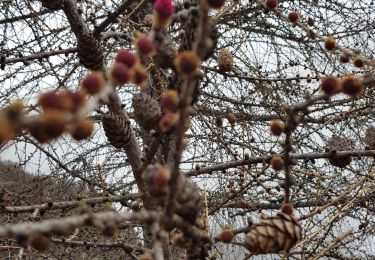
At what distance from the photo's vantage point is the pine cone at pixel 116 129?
5.61ft

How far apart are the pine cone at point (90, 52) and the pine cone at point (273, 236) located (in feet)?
4.47

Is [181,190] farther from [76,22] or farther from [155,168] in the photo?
[76,22]

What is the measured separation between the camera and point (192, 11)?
37.7 inches

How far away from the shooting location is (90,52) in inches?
81.5

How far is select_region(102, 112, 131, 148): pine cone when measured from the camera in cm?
171

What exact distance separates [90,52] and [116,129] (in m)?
0.52

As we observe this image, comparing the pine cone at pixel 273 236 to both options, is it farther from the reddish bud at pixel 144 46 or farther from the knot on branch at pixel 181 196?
the reddish bud at pixel 144 46

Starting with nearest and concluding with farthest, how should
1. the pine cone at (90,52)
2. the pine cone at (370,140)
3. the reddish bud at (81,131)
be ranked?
the reddish bud at (81,131)
the pine cone at (90,52)
the pine cone at (370,140)

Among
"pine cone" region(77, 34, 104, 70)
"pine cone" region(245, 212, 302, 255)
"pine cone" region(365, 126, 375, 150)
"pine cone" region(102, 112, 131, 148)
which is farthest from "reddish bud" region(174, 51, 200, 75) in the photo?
"pine cone" region(365, 126, 375, 150)

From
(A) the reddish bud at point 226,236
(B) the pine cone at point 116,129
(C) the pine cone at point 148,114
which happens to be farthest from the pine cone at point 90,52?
(A) the reddish bud at point 226,236

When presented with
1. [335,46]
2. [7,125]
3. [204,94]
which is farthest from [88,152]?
[7,125]

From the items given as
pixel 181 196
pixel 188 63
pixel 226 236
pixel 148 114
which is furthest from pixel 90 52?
pixel 188 63

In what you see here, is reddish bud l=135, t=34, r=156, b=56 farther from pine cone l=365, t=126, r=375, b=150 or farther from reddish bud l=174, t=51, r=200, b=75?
pine cone l=365, t=126, r=375, b=150

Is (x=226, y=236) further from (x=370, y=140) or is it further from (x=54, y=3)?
(x=370, y=140)
